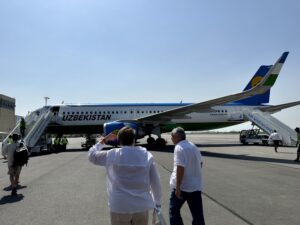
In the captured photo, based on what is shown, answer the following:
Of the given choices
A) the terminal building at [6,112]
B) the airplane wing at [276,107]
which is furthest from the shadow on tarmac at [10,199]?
the terminal building at [6,112]

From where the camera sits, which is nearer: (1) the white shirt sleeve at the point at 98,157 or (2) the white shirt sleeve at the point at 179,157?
(1) the white shirt sleeve at the point at 98,157

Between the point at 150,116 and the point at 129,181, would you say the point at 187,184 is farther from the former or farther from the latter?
the point at 150,116

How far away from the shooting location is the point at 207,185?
918 cm

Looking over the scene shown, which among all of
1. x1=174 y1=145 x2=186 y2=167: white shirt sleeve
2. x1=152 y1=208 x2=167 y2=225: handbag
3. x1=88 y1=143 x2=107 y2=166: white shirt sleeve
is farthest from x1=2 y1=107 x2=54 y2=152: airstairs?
x1=152 y1=208 x2=167 y2=225: handbag

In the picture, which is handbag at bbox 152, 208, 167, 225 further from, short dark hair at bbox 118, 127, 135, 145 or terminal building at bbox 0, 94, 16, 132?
terminal building at bbox 0, 94, 16, 132

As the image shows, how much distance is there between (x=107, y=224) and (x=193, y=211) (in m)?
1.78

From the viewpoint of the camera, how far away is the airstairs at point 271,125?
79.7 ft

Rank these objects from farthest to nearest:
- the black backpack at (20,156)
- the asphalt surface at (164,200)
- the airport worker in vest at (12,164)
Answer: the black backpack at (20,156), the airport worker in vest at (12,164), the asphalt surface at (164,200)

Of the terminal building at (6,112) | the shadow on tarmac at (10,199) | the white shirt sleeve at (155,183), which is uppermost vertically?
the terminal building at (6,112)

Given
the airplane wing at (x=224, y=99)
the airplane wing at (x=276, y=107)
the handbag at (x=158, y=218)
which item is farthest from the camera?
the airplane wing at (x=276, y=107)

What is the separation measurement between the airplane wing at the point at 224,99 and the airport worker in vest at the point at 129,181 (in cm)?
1416

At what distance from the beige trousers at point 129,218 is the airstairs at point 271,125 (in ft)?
76.3

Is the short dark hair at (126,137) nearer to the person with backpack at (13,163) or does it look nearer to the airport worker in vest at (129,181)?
the airport worker in vest at (129,181)

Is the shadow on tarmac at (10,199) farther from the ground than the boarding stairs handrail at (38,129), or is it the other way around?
the boarding stairs handrail at (38,129)
